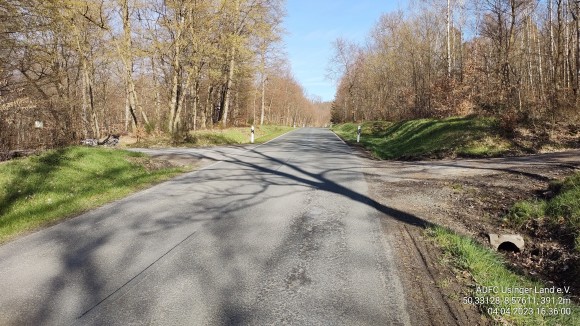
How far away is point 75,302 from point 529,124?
55.8 ft

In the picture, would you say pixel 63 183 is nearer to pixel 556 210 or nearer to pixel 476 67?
pixel 556 210

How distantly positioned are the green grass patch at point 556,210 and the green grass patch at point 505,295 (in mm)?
1535

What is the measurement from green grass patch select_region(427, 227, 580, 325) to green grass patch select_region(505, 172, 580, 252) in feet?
5.04

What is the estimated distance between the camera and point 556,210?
19.4 feet

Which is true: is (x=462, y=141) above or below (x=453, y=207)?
above

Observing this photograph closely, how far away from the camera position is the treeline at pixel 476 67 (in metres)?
17.6

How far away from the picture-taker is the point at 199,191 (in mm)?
8281

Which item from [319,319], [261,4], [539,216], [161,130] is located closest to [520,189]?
[539,216]

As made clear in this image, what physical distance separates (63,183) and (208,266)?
653cm

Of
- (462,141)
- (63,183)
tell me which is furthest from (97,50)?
(462,141)

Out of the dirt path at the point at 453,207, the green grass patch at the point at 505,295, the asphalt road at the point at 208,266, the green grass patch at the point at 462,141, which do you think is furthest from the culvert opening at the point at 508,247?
the green grass patch at the point at 462,141

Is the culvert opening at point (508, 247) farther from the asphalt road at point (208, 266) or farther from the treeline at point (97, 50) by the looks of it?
the treeline at point (97, 50)

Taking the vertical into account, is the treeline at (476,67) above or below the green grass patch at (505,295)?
above

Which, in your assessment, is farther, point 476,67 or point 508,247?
point 476,67
